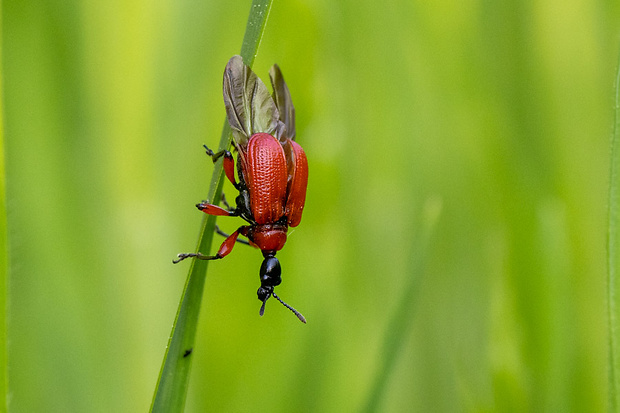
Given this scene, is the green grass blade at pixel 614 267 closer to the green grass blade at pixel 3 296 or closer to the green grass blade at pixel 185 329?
the green grass blade at pixel 185 329

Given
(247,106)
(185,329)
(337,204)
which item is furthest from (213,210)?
(337,204)

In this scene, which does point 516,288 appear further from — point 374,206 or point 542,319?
point 374,206

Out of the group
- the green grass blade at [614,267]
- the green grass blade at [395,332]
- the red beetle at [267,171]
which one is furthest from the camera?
the red beetle at [267,171]

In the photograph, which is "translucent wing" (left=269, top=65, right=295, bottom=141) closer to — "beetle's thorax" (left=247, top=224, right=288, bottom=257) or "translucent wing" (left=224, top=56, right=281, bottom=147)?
"translucent wing" (left=224, top=56, right=281, bottom=147)

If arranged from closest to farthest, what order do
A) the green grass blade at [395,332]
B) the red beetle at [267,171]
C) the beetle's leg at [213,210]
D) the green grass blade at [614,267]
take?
the green grass blade at [614,267], the beetle's leg at [213,210], the green grass blade at [395,332], the red beetle at [267,171]

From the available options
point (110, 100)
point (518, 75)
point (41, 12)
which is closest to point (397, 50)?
point (518, 75)

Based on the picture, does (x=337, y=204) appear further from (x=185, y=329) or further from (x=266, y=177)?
(x=185, y=329)

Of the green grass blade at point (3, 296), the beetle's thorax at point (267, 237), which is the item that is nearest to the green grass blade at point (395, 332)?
the beetle's thorax at point (267, 237)
